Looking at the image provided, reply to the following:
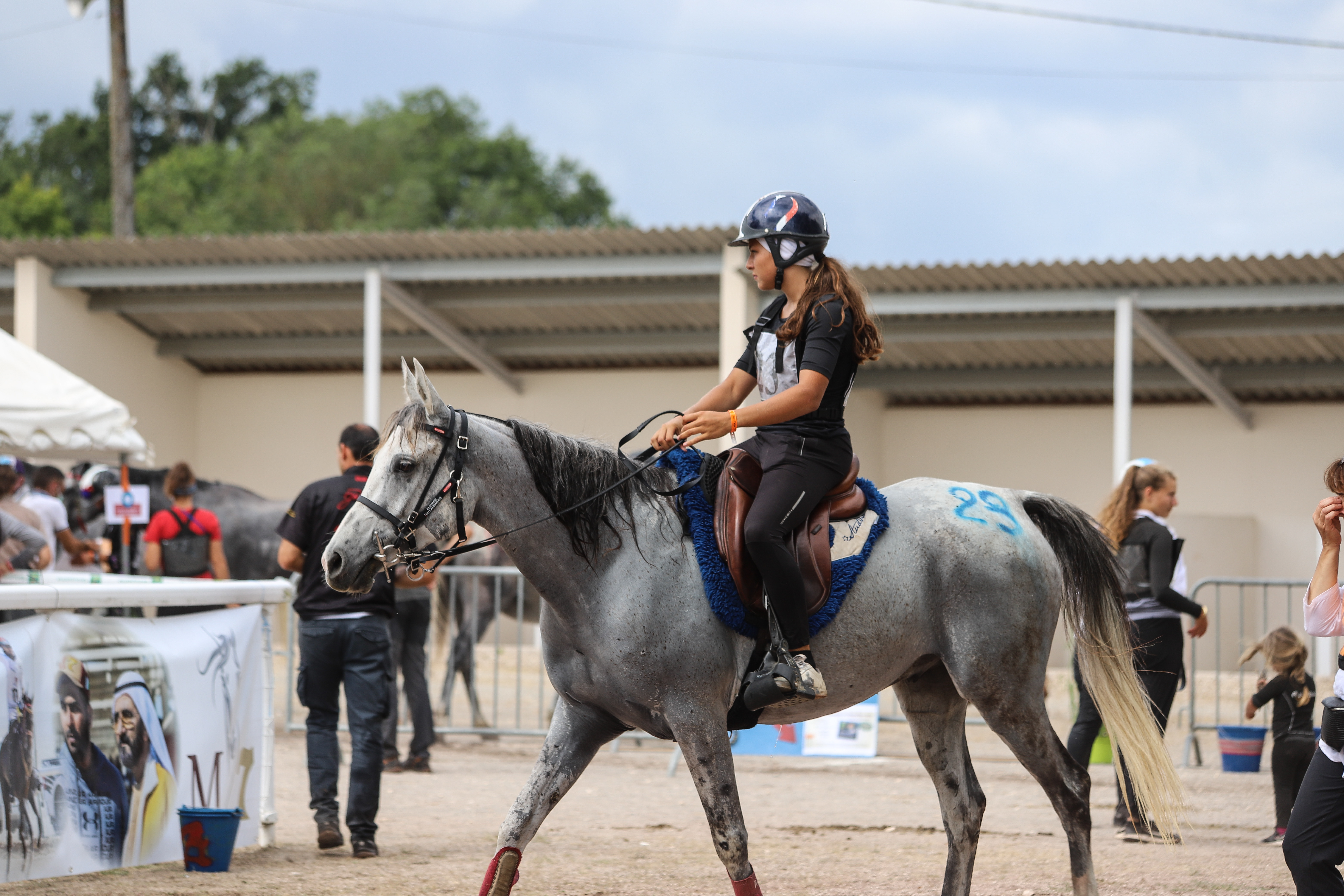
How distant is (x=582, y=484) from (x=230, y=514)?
919 centimetres

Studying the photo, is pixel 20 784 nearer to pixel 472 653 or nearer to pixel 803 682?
pixel 803 682

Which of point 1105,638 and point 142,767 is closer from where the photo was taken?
point 1105,638

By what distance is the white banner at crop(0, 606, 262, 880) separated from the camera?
5.58m

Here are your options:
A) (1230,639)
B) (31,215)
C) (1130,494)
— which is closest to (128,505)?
(1130,494)

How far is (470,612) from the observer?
1189 centimetres

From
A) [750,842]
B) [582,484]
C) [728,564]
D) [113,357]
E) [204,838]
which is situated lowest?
[750,842]

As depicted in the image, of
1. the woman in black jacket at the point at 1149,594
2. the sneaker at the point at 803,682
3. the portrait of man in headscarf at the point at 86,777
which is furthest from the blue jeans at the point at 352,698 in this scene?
the woman in black jacket at the point at 1149,594

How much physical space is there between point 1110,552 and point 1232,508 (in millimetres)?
13258

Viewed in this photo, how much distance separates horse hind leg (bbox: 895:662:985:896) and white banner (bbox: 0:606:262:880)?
331 centimetres

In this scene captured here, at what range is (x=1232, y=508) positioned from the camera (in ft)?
58.5

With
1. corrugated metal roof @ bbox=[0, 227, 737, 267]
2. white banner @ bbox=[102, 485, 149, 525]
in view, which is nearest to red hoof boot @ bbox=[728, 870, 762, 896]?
white banner @ bbox=[102, 485, 149, 525]

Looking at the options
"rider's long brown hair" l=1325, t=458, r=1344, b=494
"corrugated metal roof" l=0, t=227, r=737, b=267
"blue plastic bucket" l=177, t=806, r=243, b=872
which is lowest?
"blue plastic bucket" l=177, t=806, r=243, b=872

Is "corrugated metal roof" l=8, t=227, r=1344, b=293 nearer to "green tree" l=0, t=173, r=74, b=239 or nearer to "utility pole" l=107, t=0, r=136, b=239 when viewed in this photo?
"utility pole" l=107, t=0, r=136, b=239

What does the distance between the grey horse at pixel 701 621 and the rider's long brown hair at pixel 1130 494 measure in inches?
91.9
